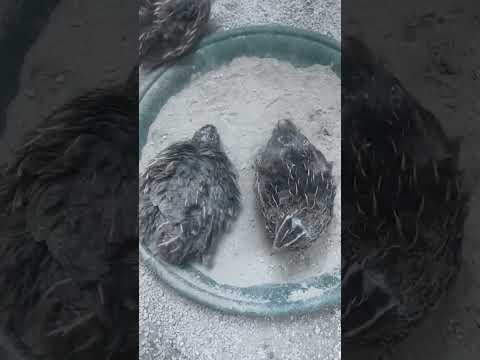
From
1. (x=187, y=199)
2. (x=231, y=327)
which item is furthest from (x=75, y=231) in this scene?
(x=231, y=327)

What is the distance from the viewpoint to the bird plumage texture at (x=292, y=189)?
0.61 meters

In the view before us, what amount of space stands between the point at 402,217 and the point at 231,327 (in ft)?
0.99

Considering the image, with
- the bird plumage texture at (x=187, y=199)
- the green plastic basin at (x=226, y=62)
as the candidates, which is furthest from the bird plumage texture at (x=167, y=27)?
the bird plumage texture at (x=187, y=199)

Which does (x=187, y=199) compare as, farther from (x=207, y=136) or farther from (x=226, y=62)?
(x=226, y=62)

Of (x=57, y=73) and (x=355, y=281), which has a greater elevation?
(x=57, y=73)

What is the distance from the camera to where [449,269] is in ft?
1.83

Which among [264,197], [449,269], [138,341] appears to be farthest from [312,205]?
[138,341]

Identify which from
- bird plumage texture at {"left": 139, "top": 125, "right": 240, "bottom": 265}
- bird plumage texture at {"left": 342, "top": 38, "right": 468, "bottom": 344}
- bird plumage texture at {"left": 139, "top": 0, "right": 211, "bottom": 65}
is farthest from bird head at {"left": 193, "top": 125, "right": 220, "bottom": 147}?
bird plumage texture at {"left": 342, "top": 38, "right": 468, "bottom": 344}

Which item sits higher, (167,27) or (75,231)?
(167,27)

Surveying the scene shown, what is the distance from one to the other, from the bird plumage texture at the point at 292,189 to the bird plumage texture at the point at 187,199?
0.05 meters

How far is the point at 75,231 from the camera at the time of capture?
529mm

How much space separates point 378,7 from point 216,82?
0.26 m

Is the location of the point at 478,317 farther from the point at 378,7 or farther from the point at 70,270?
the point at 70,270

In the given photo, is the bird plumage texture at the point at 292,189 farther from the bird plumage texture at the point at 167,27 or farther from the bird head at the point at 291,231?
the bird plumage texture at the point at 167,27
